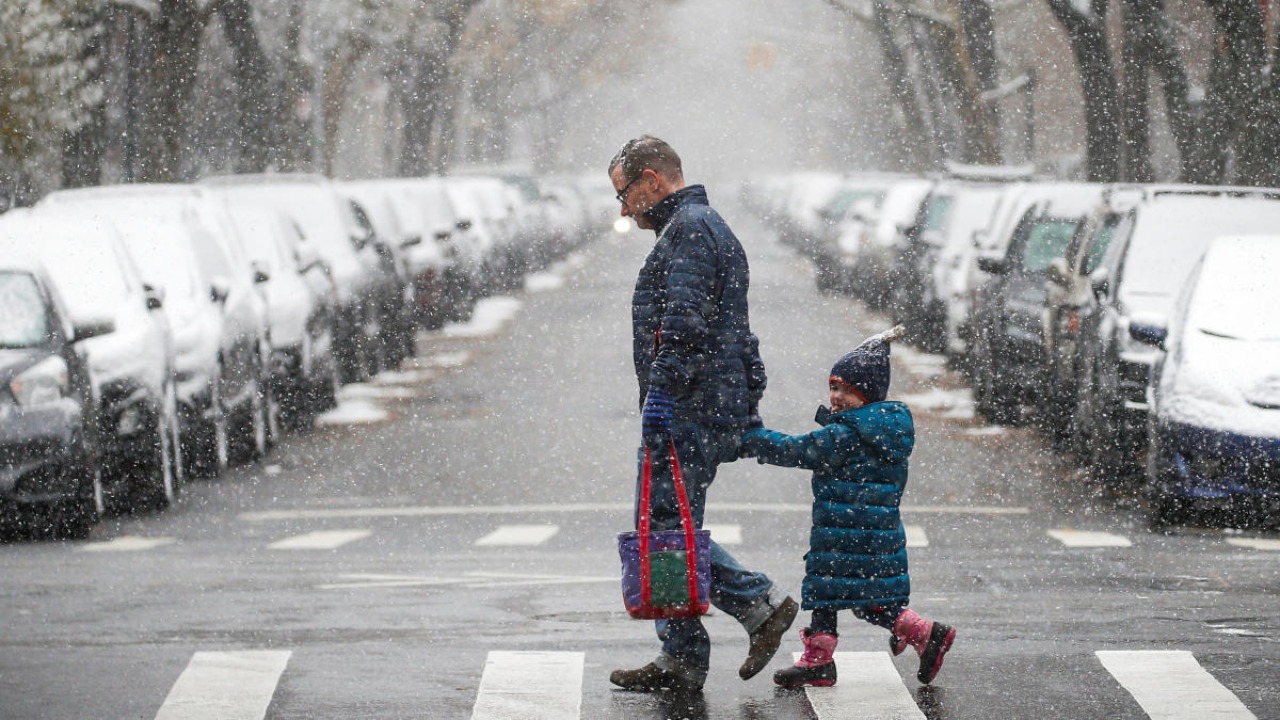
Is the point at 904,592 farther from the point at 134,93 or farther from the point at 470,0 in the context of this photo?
the point at 470,0

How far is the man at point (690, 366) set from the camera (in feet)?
25.4

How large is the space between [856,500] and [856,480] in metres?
0.06

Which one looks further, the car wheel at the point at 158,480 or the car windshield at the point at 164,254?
the car windshield at the point at 164,254

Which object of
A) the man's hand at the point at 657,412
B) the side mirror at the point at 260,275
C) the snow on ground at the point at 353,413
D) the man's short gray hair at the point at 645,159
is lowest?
the snow on ground at the point at 353,413

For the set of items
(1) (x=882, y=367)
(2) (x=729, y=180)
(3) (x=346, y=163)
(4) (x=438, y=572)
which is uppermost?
(1) (x=882, y=367)

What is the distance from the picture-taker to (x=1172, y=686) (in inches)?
326

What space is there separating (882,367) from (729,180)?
492 feet

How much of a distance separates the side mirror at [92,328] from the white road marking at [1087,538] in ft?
16.3

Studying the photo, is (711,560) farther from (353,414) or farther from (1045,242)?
(353,414)

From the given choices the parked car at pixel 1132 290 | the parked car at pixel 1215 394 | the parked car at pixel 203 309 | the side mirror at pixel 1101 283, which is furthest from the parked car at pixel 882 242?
the parked car at pixel 1215 394

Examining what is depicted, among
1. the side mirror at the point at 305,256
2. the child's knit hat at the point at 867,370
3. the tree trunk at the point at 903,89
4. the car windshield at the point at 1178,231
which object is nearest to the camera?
the child's knit hat at the point at 867,370

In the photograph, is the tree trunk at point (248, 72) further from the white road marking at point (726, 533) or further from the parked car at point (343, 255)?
the white road marking at point (726, 533)

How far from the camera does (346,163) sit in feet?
263

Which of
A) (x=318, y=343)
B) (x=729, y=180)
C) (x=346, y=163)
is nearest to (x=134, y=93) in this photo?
(x=318, y=343)
